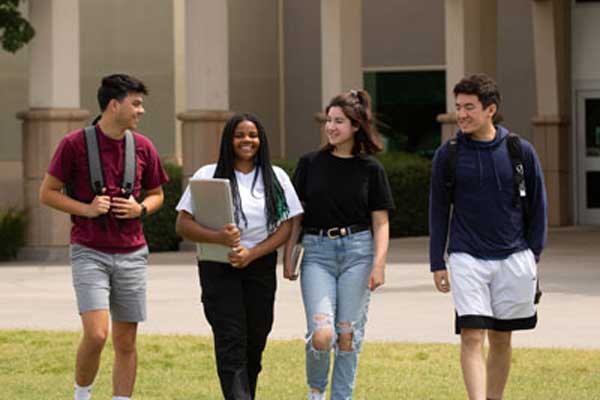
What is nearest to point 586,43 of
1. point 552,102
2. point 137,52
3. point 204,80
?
point 552,102

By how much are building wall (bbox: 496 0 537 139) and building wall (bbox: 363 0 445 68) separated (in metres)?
1.25

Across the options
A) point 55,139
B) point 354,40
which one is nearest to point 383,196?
point 55,139

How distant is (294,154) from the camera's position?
33656 mm

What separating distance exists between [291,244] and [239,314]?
0.56m

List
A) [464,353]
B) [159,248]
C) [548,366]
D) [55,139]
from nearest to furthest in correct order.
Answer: [464,353] → [548,366] → [55,139] → [159,248]

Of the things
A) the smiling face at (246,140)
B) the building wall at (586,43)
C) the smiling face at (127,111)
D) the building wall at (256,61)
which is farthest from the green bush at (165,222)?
the smiling face at (246,140)

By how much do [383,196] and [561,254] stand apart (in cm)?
1444

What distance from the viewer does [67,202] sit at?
8820mm

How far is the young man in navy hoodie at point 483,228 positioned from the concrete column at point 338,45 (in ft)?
58.4

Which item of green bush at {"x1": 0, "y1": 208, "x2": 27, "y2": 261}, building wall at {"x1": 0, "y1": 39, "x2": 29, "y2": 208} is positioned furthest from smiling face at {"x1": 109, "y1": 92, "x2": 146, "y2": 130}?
building wall at {"x1": 0, "y1": 39, "x2": 29, "y2": 208}

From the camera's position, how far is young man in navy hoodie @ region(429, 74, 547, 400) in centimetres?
860

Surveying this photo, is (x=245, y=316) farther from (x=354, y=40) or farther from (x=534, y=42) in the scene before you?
(x=534, y=42)

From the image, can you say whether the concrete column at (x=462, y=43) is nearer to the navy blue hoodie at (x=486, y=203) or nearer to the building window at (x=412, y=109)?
the building window at (x=412, y=109)

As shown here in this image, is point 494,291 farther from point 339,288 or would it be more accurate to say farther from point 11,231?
point 11,231
